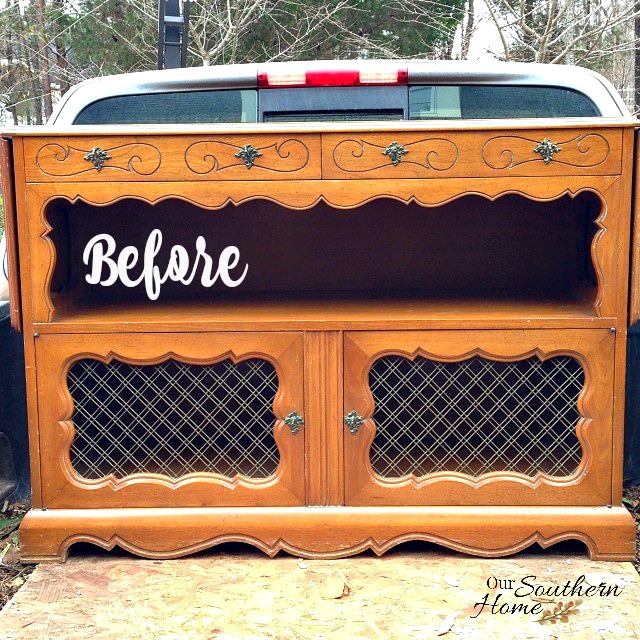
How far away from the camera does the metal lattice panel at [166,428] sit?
2.59 meters

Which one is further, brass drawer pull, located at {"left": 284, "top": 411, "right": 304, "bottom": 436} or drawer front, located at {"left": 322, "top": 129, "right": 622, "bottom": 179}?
brass drawer pull, located at {"left": 284, "top": 411, "right": 304, "bottom": 436}

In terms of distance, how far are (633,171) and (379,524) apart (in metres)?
1.30

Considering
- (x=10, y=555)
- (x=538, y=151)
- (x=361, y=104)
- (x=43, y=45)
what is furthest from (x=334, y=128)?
(x=43, y=45)

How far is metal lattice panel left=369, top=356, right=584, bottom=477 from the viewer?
259 cm

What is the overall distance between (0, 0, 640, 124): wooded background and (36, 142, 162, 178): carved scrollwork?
563 centimetres

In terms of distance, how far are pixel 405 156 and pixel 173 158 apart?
0.68 metres

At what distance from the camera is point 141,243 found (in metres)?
2.99

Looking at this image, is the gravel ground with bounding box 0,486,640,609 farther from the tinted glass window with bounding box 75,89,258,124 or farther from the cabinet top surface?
the tinted glass window with bounding box 75,89,258,124

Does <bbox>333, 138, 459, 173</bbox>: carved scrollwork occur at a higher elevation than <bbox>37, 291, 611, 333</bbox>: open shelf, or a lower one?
higher

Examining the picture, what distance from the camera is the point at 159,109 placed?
8.64 ft

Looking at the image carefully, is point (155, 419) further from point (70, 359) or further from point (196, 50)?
point (196, 50)

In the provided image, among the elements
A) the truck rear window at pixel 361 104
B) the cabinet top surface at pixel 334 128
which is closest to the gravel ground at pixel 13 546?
the cabinet top surface at pixel 334 128

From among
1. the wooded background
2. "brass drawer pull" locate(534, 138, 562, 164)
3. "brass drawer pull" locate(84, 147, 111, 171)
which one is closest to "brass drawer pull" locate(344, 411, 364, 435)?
"brass drawer pull" locate(534, 138, 562, 164)

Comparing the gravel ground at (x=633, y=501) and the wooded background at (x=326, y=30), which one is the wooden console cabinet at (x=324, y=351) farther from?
the wooded background at (x=326, y=30)
